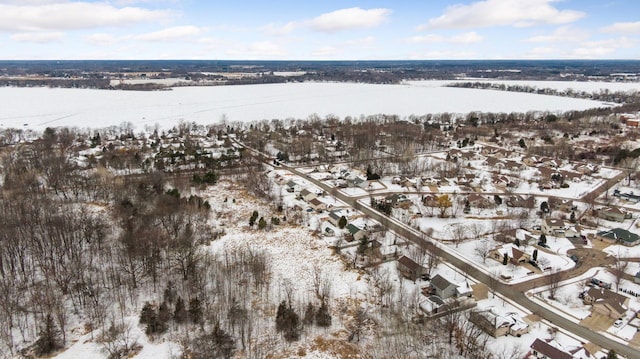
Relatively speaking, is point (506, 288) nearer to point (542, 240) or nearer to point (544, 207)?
point (542, 240)

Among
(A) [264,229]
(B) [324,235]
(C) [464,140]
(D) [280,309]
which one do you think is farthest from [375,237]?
(C) [464,140]

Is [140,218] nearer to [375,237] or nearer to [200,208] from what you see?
[200,208]

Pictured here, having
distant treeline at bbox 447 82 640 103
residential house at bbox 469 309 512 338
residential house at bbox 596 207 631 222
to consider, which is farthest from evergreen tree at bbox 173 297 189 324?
distant treeline at bbox 447 82 640 103

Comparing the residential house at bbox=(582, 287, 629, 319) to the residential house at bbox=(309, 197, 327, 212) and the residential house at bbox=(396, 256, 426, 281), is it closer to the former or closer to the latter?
the residential house at bbox=(396, 256, 426, 281)

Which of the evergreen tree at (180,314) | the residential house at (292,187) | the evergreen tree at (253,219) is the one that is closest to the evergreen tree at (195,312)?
the evergreen tree at (180,314)

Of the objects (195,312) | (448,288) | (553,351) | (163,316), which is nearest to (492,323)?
(553,351)

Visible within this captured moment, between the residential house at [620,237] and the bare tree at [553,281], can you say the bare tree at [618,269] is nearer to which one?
the residential house at [620,237]
